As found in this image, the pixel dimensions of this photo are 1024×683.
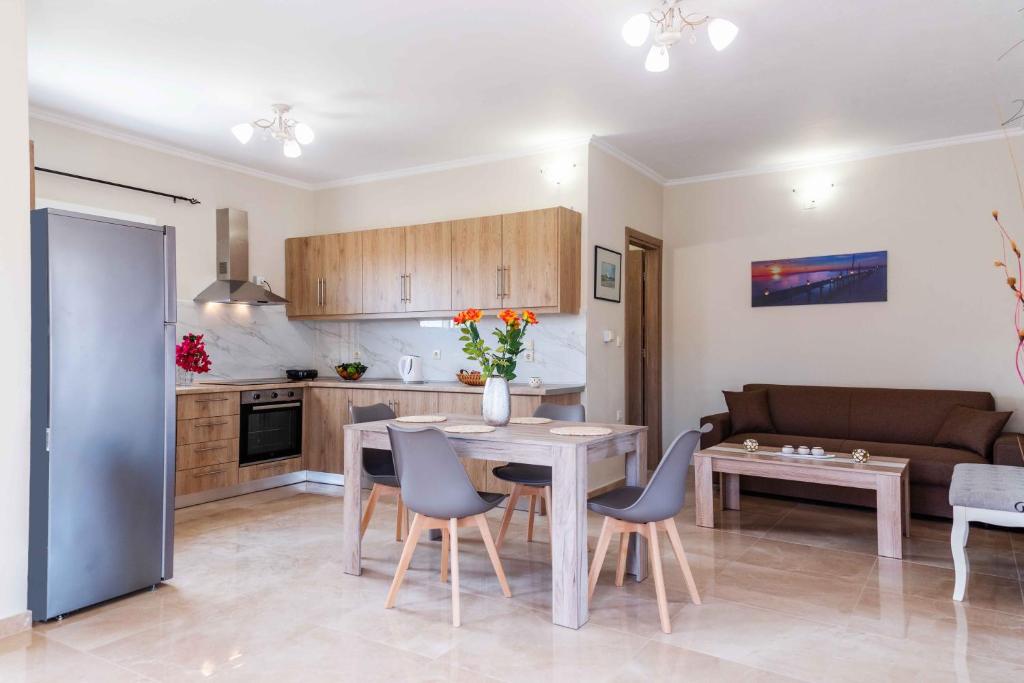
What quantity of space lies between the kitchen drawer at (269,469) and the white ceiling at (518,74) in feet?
8.31

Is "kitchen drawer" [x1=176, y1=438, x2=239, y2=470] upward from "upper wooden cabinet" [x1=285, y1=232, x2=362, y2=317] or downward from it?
downward

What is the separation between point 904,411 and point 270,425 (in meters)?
4.85

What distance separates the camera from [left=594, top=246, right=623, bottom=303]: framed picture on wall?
504cm

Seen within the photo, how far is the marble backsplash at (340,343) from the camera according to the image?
507 cm

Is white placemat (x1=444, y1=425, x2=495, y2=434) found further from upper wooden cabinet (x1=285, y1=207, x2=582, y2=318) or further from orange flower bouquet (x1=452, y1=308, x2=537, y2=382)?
upper wooden cabinet (x1=285, y1=207, x2=582, y2=318)

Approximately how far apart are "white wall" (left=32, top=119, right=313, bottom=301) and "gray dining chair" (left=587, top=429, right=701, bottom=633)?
4067mm

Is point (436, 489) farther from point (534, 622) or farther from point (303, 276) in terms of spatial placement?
point (303, 276)

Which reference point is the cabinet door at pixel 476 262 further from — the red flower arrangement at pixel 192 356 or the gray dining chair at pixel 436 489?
the gray dining chair at pixel 436 489

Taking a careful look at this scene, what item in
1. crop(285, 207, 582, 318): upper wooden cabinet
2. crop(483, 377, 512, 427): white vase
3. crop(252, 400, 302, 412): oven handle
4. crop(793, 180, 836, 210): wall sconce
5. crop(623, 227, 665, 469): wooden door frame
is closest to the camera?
crop(483, 377, 512, 427): white vase

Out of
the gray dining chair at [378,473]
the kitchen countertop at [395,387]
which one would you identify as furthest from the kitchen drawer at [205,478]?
the gray dining chair at [378,473]

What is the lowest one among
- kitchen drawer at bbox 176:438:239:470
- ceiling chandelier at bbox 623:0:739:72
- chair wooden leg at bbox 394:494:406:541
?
→ chair wooden leg at bbox 394:494:406:541

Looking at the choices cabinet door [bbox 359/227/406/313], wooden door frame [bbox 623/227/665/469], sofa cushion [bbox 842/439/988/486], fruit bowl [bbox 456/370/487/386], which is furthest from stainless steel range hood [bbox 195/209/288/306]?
sofa cushion [bbox 842/439/988/486]

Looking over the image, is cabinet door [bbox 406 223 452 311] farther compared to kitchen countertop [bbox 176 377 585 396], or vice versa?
cabinet door [bbox 406 223 452 311]

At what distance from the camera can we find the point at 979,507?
294 centimetres
